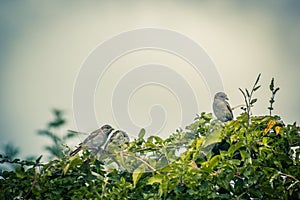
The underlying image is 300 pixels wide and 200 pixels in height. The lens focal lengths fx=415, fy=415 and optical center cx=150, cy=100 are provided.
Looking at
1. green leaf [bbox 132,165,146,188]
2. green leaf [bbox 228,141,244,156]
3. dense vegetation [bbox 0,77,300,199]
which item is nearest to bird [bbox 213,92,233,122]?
dense vegetation [bbox 0,77,300,199]

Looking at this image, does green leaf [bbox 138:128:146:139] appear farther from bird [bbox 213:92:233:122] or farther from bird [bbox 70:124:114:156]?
bird [bbox 213:92:233:122]

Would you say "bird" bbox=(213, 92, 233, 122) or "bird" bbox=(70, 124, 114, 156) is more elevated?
"bird" bbox=(213, 92, 233, 122)

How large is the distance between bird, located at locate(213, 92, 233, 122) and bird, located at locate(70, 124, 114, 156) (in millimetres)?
322

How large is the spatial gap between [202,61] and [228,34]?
2.62 feet

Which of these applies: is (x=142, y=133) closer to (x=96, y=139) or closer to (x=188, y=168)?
(x=96, y=139)

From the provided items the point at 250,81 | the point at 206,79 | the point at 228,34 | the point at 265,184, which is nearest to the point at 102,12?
the point at 228,34

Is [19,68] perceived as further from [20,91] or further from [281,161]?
[281,161]

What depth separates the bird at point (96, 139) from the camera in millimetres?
1184

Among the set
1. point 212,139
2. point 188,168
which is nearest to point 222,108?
point 212,139

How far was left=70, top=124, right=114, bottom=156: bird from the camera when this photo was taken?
1184 millimetres

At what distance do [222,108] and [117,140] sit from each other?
331 millimetres

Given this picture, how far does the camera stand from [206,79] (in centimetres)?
134

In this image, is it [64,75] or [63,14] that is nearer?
[64,75]

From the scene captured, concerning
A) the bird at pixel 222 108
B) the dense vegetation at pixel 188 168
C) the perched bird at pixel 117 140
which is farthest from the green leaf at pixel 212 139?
the perched bird at pixel 117 140
